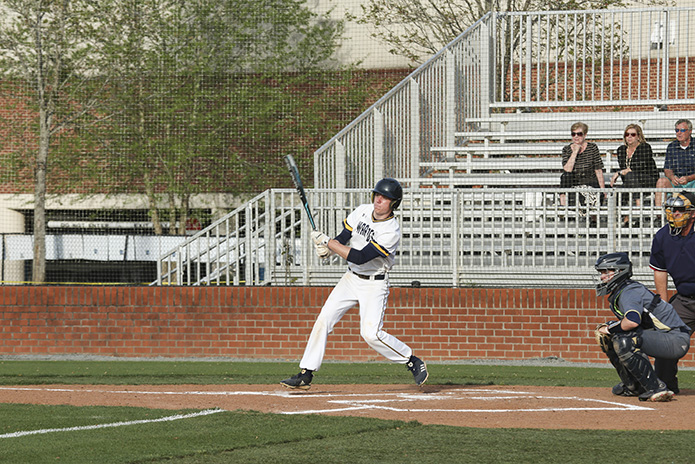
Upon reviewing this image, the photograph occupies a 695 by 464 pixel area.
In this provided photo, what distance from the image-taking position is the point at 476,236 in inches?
554

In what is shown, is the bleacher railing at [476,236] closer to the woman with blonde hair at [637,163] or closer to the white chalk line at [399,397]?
the woman with blonde hair at [637,163]

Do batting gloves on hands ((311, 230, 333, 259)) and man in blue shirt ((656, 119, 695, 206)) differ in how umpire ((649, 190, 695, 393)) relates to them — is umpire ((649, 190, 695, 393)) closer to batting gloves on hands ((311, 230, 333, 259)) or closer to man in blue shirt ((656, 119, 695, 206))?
batting gloves on hands ((311, 230, 333, 259))

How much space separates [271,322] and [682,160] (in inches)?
238

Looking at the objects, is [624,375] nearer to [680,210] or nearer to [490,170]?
[680,210]

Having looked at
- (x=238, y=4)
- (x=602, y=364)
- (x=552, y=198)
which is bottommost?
(x=602, y=364)

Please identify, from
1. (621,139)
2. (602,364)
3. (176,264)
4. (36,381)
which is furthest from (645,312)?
(621,139)

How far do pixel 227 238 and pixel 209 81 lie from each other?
667 cm

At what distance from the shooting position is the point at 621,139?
1820cm

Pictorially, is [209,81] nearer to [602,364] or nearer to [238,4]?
[238,4]

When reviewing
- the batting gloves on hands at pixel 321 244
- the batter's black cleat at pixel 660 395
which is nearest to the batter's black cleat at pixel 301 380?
the batting gloves on hands at pixel 321 244

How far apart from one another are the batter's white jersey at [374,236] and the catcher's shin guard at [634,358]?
6.84 feet

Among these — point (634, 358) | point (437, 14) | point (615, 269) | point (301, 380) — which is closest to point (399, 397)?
point (301, 380)

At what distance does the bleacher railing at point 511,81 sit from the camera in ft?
52.5

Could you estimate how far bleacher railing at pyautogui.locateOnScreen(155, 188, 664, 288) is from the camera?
543 inches
